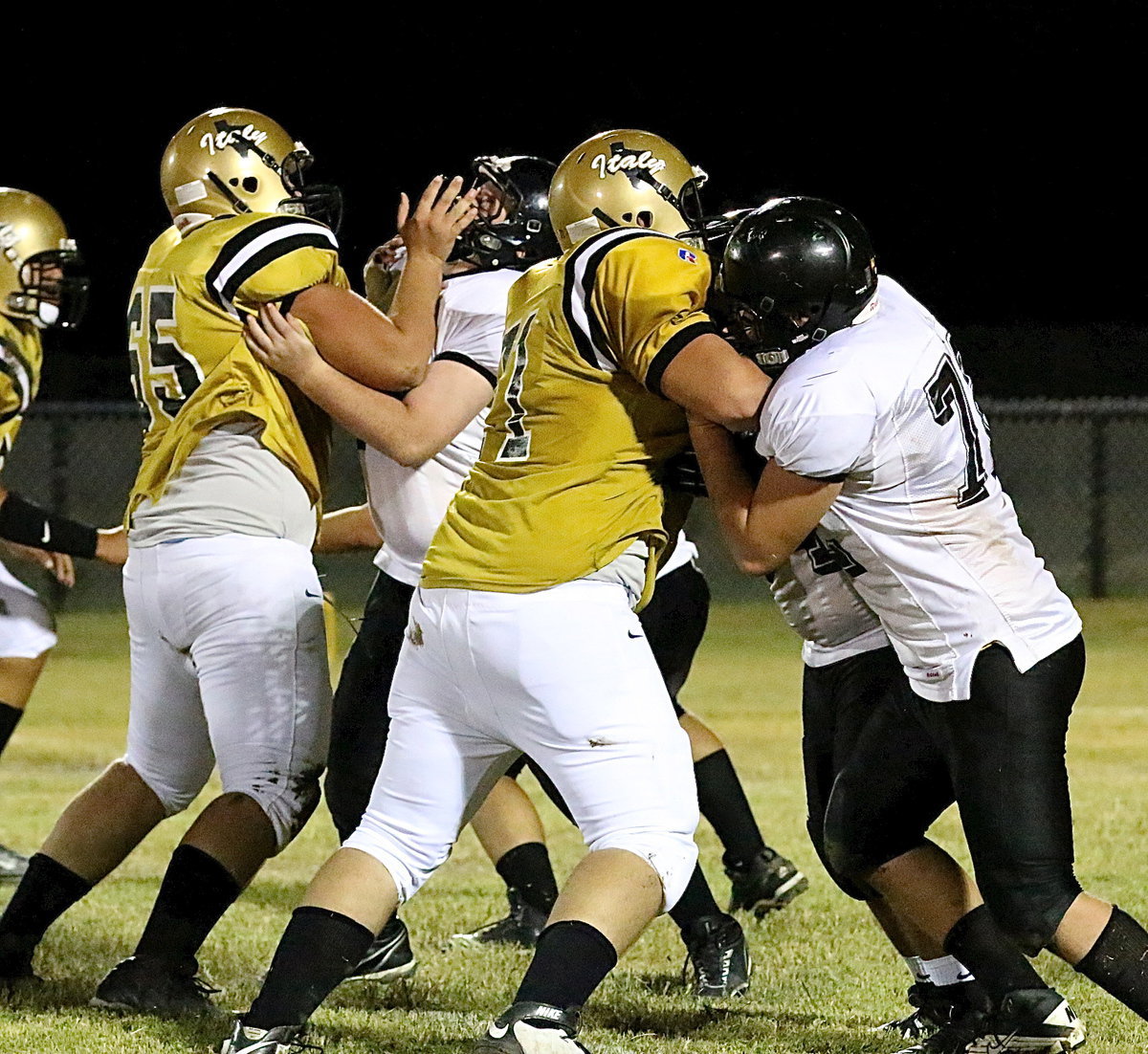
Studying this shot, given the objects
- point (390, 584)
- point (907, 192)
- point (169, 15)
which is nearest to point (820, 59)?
point (907, 192)

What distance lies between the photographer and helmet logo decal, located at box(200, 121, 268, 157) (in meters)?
3.99

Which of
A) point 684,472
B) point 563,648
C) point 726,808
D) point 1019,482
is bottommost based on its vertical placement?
point 1019,482

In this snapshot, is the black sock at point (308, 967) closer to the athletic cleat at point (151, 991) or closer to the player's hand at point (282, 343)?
the athletic cleat at point (151, 991)

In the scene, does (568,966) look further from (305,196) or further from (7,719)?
(7,719)

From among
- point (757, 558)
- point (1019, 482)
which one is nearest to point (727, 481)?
point (757, 558)

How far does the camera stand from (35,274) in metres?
5.19

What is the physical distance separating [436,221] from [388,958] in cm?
177

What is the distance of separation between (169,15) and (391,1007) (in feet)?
55.5

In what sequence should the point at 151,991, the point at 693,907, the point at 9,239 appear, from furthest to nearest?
1. the point at 9,239
2. the point at 693,907
3. the point at 151,991

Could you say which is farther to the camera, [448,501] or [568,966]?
[448,501]

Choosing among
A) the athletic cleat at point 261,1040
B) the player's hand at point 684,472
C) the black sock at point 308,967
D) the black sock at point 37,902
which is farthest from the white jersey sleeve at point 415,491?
the athletic cleat at point 261,1040

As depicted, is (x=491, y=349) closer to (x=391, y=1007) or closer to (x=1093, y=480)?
(x=391, y=1007)

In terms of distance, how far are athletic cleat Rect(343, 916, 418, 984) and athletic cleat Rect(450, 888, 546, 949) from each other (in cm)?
35

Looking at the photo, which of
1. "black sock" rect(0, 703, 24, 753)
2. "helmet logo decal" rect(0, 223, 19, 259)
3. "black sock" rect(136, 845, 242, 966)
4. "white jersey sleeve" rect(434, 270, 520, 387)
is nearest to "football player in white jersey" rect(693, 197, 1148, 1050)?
Result: "white jersey sleeve" rect(434, 270, 520, 387)
